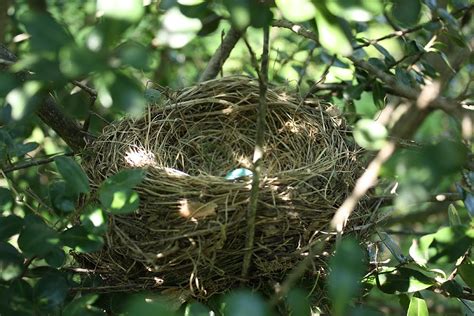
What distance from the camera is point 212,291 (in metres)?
1.52

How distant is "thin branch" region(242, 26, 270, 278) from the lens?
1.14 meters

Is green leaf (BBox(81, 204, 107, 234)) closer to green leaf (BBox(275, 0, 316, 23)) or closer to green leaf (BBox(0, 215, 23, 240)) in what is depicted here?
green leaf (BBox(0, 215, 23, 240))

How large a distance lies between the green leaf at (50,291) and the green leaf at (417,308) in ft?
2.25

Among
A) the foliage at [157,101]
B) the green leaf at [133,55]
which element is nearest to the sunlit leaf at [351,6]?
the foliage at [157,101]

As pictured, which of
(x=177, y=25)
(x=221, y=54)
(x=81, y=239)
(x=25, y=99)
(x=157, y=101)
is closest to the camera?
(x=25, y=99)

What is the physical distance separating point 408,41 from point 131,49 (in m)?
1.32

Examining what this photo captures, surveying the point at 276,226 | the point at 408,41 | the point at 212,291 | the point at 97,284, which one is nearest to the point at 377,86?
the point at 408,41

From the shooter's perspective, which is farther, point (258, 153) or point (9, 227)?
point (9, 227)

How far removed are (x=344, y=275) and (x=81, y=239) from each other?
0.56 metres

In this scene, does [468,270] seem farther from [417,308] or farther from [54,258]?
[54,258]

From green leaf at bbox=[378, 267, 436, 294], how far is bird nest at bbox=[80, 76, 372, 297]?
0.39 feet

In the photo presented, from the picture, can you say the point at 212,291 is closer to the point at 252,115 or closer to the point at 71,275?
the point at 71,275

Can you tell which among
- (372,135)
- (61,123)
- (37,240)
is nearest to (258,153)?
(372,135)

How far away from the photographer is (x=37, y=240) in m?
1.24
